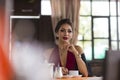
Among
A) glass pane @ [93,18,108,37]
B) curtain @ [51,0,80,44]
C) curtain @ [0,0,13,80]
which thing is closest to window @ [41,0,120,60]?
glass pane @ [93,18,108,37]

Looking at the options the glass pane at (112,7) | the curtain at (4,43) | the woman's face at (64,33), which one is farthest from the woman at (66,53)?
the glass pane at (112,7)

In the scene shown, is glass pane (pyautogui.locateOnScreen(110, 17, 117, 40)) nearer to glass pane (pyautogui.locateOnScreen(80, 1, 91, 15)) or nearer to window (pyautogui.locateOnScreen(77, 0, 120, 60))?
window (pyautogui.locateOnScreen(77, 0, 120, 60))

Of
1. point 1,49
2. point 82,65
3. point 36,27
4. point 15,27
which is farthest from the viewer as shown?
point 36,27

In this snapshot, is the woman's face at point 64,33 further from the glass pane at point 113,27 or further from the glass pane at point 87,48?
the glass pane at point 113,27

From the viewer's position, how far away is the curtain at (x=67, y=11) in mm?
6148

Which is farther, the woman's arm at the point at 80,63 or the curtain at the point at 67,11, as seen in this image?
the curtain at the point at 67,11

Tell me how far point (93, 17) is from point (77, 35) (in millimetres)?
649

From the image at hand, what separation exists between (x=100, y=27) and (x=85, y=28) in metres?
0.38

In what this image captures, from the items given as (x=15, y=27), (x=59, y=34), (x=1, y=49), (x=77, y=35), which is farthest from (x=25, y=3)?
(x=1, y=49)

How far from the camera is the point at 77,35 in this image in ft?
20.4

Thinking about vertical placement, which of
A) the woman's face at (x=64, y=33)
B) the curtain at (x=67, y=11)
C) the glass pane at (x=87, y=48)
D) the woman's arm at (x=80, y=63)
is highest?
the curtain at (x=67, y=11)

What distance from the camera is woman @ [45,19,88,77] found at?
99.9 inches

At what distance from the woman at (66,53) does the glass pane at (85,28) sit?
3.75m

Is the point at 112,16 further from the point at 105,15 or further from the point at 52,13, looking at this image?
the point at 52,13
